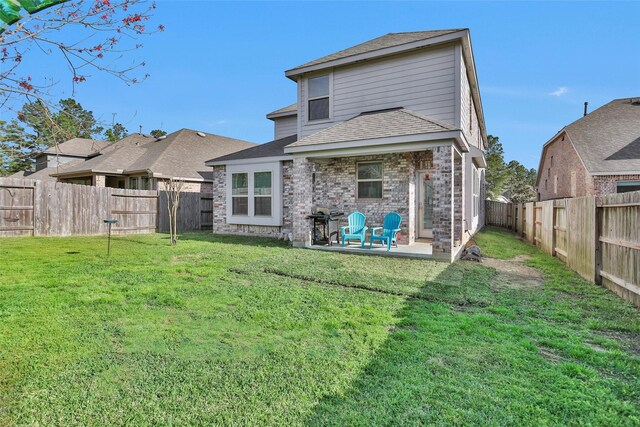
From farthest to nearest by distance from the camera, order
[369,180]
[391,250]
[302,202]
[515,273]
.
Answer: [369,180]
[302,202]
[391,250]
[515,273]

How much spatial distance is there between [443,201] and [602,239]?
286 centimetres

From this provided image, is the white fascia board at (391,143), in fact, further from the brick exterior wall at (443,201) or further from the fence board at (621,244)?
the fence board at (621,244)

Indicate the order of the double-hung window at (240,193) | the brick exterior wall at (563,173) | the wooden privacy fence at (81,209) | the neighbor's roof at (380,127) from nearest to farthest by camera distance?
the neighbor's roof at (380,127) → the wooden privacy fence at (81,209) → the double-hung window at (240,193) → the brick exterior wall at (563,173)

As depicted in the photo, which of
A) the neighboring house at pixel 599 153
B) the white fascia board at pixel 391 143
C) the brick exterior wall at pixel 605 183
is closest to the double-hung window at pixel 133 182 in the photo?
the white fascia board at pixel 391 143

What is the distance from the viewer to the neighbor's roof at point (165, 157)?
15500mm

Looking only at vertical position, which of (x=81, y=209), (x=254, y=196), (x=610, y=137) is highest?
(x=610, y=137)

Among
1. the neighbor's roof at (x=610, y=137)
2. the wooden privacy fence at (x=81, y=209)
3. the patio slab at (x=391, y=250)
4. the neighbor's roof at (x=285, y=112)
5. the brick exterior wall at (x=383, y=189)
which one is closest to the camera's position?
the patio slab at (x=391, y=250)

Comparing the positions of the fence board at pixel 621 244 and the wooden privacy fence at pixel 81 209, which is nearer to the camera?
the fence board at pixel 621 244

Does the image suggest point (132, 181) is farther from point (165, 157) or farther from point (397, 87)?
point (397, 87)

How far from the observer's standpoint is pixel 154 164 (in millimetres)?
15078

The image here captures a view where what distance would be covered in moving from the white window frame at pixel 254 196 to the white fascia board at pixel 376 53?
3190 millimetres

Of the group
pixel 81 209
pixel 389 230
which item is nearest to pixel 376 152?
pixel 389 230

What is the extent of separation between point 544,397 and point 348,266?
465 cm

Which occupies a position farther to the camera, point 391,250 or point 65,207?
point 65,207
